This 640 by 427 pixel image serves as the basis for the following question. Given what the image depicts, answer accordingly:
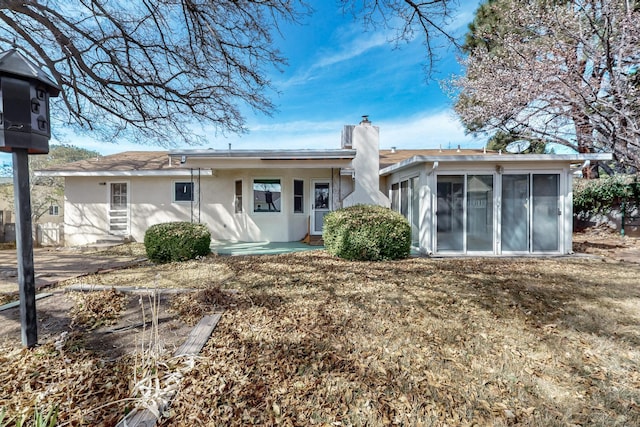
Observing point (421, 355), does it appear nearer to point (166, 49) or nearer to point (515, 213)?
point (515, 213)

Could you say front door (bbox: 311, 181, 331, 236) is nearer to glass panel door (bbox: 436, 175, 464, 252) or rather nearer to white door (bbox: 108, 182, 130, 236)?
glass panel door (bbox: 436, 175, 464, 252)

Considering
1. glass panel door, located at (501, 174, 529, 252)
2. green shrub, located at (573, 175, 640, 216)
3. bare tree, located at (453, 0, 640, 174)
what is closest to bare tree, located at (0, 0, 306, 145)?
glass panel door, located at (501, 174, 529, 252)

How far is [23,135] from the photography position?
253 centimetres

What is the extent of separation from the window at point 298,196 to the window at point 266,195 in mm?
550

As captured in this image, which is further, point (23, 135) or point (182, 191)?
point (182, 191)

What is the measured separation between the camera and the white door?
10633mm

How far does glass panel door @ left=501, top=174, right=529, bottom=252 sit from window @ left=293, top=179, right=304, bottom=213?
20.3ft

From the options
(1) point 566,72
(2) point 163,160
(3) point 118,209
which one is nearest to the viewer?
(1) point 566,72

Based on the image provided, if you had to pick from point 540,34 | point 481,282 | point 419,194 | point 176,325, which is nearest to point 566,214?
point 419,194

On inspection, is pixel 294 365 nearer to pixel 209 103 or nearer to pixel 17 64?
pixel 17 64

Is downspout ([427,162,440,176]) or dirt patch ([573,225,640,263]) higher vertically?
downspout ([427,162,440,176])

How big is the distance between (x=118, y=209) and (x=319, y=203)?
7.75m

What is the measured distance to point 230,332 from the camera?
3105 millimetres

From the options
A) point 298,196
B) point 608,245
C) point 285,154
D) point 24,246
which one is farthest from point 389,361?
point 608,245
